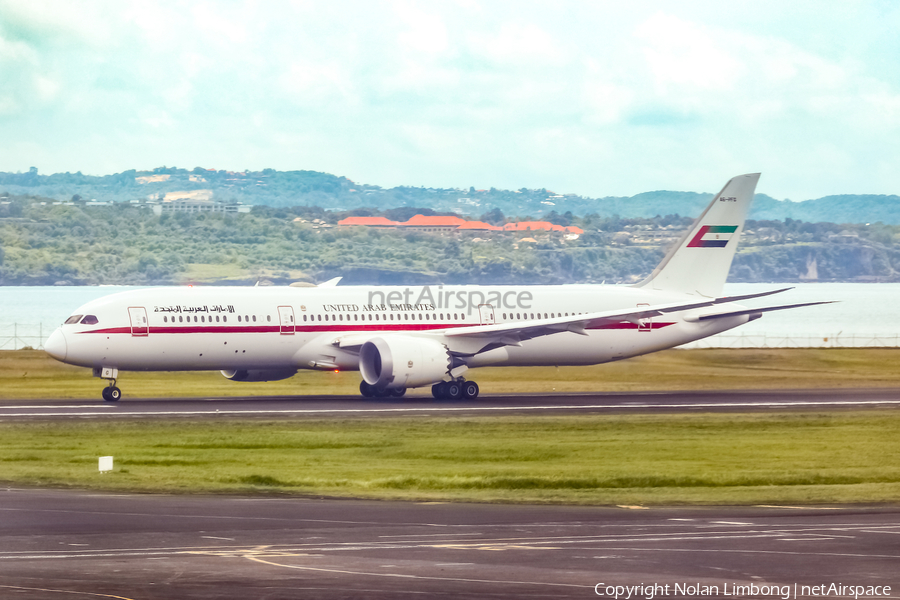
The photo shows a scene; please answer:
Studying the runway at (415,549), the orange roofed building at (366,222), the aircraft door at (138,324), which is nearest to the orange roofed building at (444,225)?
the orange roofed building at (366,222)

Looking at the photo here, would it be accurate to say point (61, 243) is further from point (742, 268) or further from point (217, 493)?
point (217, 493)

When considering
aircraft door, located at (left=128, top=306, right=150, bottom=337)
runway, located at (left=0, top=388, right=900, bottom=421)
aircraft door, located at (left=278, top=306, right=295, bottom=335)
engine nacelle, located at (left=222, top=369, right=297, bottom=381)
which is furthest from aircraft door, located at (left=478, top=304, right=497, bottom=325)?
aircraft door, located at (left=128, top=306, right=150, bottom=337)

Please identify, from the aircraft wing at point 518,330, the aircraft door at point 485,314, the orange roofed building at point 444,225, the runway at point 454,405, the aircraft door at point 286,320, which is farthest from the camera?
the orange roofed building at point 444,225

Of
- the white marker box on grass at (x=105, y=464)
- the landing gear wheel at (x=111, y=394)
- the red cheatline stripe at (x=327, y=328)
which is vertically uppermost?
the red cheatline stripe at (x=327, y=328)

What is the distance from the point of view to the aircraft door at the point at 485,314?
45938mm

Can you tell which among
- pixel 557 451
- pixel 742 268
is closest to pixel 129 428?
pixel 557 451

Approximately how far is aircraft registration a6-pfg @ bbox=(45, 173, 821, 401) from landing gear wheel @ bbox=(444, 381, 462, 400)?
0.12 feet

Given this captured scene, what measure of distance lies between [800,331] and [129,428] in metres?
104

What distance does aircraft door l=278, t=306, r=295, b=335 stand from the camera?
139ft

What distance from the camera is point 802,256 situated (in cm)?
15888

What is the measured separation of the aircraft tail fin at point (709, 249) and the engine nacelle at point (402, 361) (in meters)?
12.2

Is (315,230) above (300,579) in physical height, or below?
above

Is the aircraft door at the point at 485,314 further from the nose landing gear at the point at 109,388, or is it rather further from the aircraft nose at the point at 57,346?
the aircraft nose at the point at 57,346

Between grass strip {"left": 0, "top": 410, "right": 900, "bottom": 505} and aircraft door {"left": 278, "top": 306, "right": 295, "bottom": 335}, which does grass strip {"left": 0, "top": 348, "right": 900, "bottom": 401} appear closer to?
aircraft door {"left": 278, "top": 306, "right": 295, "bottom": 335}
